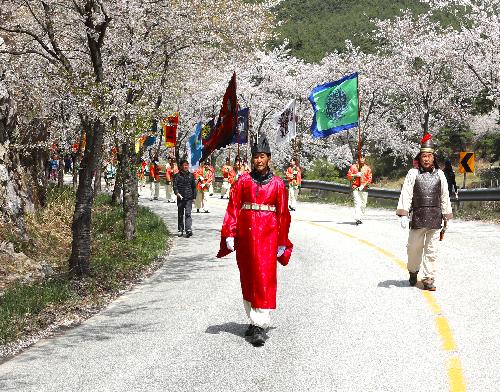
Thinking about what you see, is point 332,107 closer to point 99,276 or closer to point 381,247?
point 381,247

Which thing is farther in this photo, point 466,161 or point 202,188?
point 202,188

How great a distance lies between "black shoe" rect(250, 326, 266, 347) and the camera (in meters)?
6.18

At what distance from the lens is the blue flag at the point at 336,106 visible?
20594 millimetres

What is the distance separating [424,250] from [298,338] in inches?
124

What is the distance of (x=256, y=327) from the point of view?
6344mm

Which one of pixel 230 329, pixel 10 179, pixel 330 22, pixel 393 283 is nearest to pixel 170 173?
pixel 10 179

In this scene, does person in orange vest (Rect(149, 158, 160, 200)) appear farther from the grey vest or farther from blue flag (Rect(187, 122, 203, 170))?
the grey vest

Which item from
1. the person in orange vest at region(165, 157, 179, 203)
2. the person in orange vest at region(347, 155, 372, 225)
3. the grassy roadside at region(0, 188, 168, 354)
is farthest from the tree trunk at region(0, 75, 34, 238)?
the person in orange vest at region(165, 157, 179, 203)

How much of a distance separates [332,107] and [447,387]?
669 inches

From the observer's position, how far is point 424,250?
8.87 m

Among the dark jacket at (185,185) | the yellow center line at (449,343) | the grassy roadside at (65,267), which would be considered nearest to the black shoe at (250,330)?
the yellow center line at (449,343)

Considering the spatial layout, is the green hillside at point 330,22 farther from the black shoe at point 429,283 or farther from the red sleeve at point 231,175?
the black shoe at point 429,283

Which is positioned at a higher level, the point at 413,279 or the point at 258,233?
the point at 258,233

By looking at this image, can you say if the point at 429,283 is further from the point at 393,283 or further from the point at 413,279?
the point at 393,283
